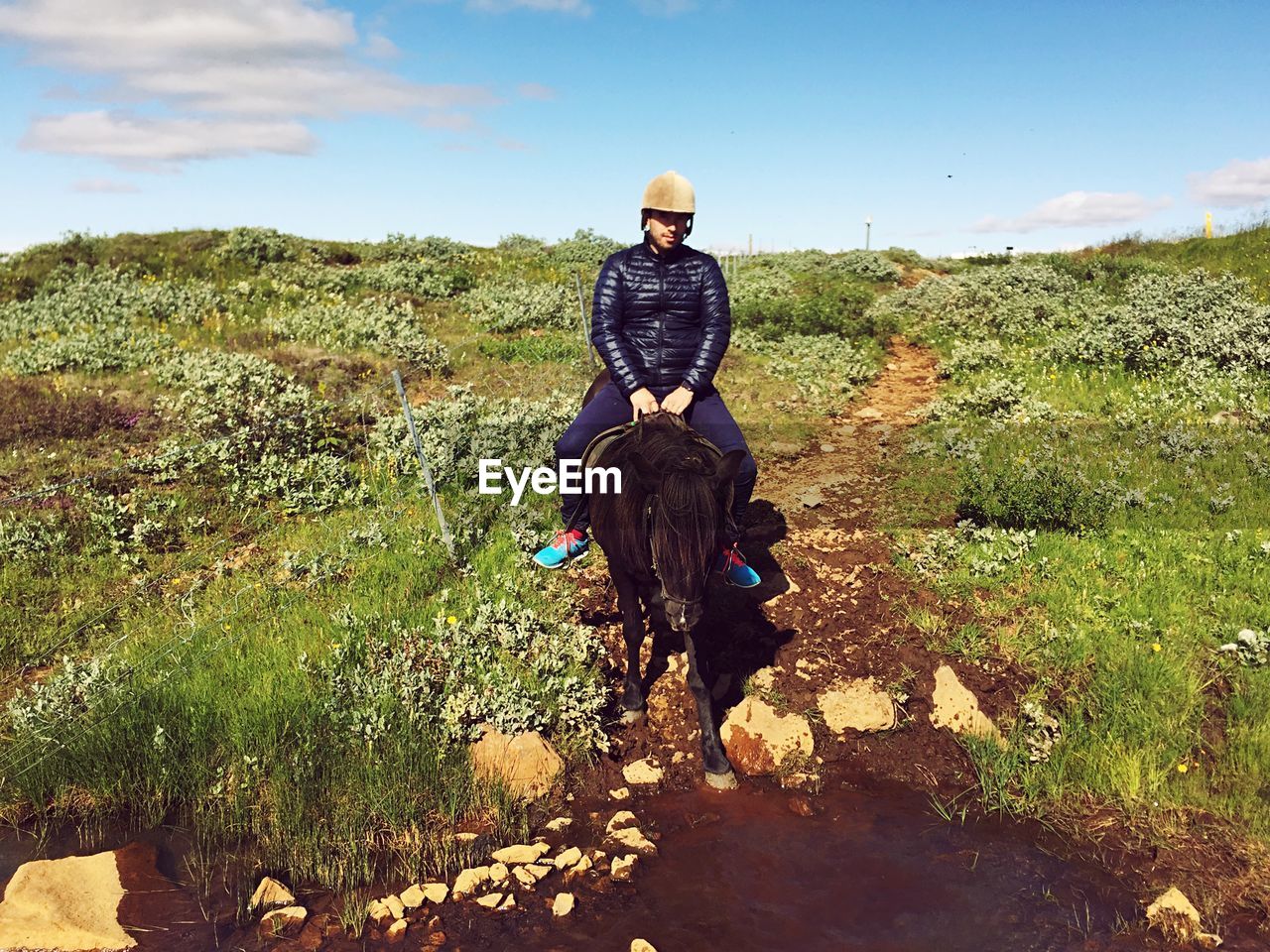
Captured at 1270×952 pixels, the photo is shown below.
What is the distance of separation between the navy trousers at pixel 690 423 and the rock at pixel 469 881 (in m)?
2.88

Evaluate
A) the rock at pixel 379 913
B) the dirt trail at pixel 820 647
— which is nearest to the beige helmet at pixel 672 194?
the dirt trail at pixel 820 647

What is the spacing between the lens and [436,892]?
4.87m

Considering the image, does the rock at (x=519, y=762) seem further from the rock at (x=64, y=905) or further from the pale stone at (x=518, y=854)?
the rock at (x=64, y=905)

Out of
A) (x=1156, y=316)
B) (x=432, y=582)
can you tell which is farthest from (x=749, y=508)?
(x=1156, y=316)

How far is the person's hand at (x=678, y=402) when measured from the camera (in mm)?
6691

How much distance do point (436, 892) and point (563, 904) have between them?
2.60ft

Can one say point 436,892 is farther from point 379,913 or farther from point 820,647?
point 820,647

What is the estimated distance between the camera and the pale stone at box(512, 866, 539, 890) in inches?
194

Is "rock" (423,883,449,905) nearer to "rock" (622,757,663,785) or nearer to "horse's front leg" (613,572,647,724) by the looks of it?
"rock" (622,757,663,785)

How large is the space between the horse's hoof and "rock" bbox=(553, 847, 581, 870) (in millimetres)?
1196

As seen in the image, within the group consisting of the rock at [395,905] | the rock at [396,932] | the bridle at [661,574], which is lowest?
the rock at [396,932]

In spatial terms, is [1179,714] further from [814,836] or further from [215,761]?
[215,761]

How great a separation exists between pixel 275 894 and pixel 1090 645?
6.23m

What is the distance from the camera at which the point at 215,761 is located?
5.93m
